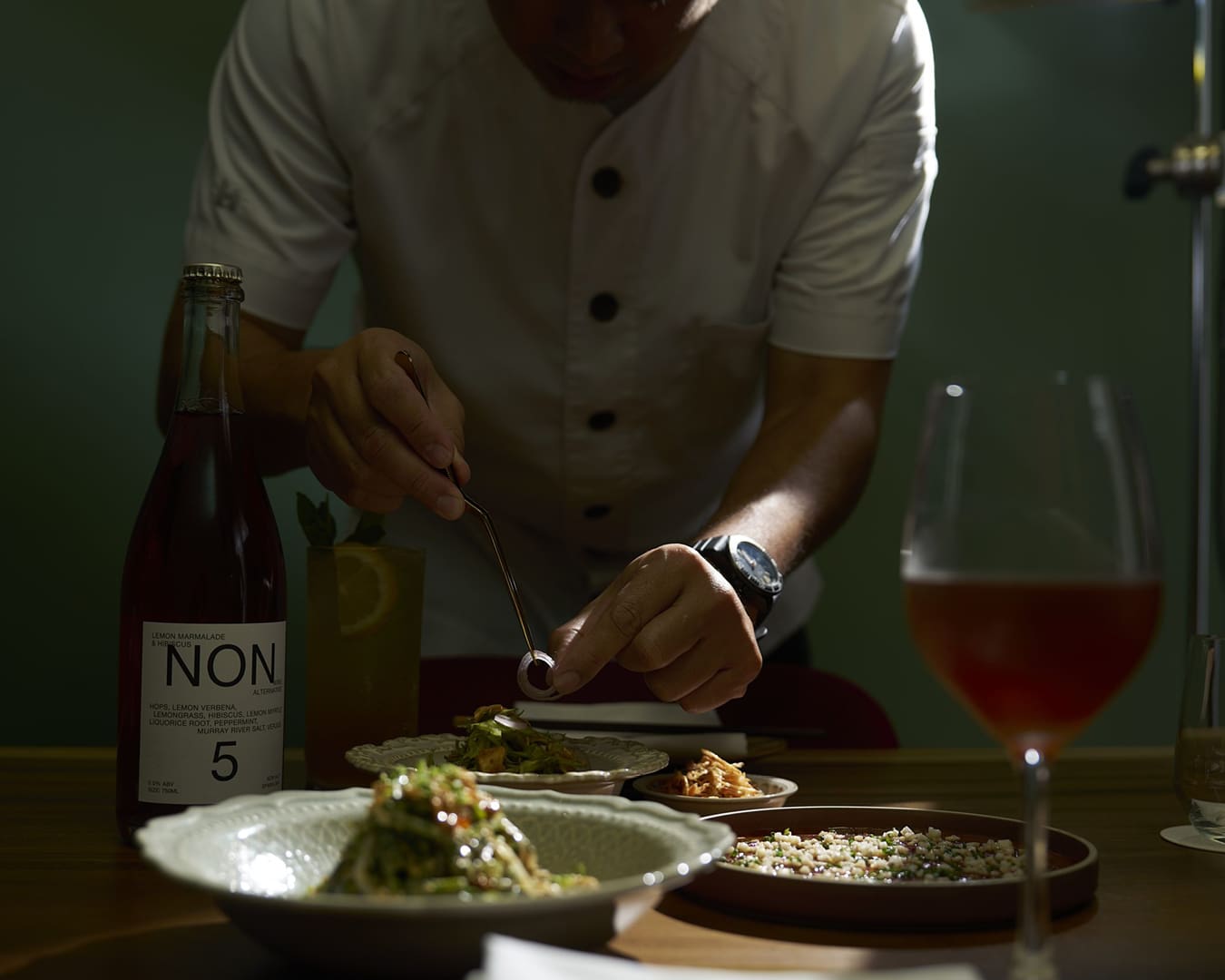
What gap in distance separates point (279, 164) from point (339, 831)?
4.11 ft

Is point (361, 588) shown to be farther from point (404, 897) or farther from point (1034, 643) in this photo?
point (1034, 643)

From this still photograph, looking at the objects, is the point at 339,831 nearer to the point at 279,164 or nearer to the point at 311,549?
the point at 311,549

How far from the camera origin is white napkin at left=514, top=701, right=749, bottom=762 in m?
1.21

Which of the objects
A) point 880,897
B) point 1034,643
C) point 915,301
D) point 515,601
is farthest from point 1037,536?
point 915,301

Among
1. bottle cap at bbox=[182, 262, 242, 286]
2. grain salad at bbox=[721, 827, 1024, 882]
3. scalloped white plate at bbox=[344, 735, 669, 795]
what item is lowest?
grain salad at bbox=[721, 827, 1024, 882]

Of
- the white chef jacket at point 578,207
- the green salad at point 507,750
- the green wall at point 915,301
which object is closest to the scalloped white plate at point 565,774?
the green salad at point 507,750

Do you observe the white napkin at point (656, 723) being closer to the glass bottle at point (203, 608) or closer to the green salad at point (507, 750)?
the green salad at point (507, 750)

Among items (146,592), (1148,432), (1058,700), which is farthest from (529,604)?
(1148,432)

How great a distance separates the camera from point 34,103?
251cm

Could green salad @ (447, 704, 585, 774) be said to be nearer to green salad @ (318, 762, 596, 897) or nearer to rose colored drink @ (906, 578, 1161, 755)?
green salad @ (318, 762, 596, 897)

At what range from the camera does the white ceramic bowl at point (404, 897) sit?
555 millimetres

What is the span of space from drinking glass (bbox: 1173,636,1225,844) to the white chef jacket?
881mm

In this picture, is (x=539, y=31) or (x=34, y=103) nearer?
(x=539, y=31)

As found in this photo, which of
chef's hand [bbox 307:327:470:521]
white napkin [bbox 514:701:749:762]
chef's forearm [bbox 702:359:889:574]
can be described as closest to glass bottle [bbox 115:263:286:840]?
chef's hand [bbox 307:327:470:521]
